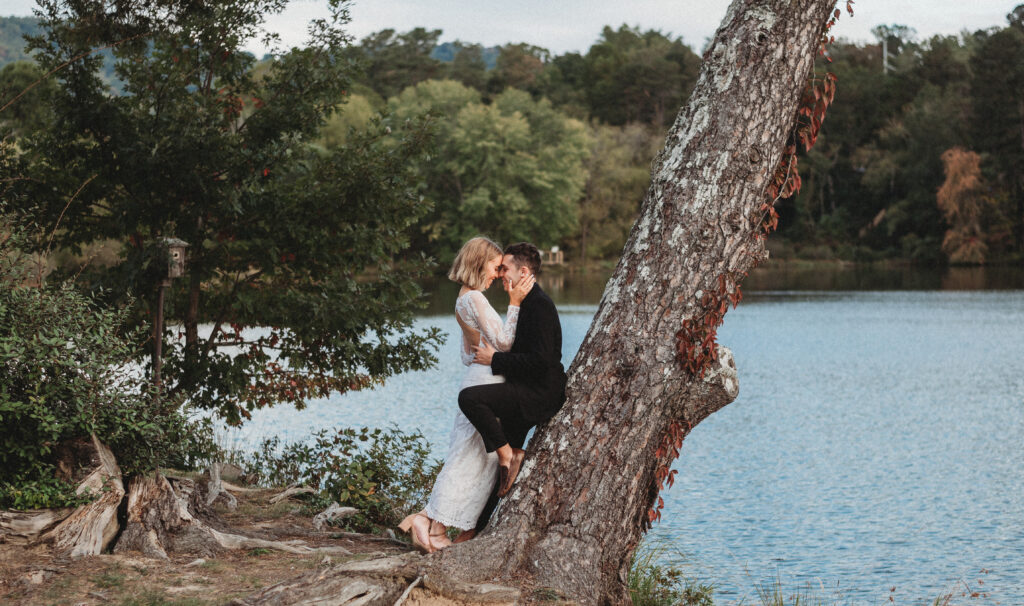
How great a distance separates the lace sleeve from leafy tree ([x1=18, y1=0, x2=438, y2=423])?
11.9ft

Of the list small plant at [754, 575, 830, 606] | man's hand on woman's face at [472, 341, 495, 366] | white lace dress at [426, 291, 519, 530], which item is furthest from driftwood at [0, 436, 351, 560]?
small plant at [754, 575, 830, 606]

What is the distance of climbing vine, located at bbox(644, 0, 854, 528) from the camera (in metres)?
4.88

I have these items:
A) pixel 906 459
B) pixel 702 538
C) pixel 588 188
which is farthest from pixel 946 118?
pixel 702 538

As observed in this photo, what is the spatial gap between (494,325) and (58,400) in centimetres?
241

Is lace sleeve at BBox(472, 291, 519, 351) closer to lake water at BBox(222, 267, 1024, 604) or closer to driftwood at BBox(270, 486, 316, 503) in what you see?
driftwood at BBox(270, 486, 316, 503)

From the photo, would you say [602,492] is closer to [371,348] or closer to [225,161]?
[371,348]

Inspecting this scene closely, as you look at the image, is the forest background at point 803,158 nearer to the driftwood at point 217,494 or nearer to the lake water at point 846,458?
the lake water at point 846,458

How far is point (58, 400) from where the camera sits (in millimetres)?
5344

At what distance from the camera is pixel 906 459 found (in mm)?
12898

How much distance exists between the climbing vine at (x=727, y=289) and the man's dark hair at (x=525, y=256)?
87cm

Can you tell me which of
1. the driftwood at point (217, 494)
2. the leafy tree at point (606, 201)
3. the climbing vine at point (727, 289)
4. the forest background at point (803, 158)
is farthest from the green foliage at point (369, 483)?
the leafy tree at point (606, 201)

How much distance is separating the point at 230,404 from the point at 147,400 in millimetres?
3179

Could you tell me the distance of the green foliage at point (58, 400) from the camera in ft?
17.0

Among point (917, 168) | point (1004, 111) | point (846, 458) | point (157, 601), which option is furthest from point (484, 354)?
point (917, 168)
